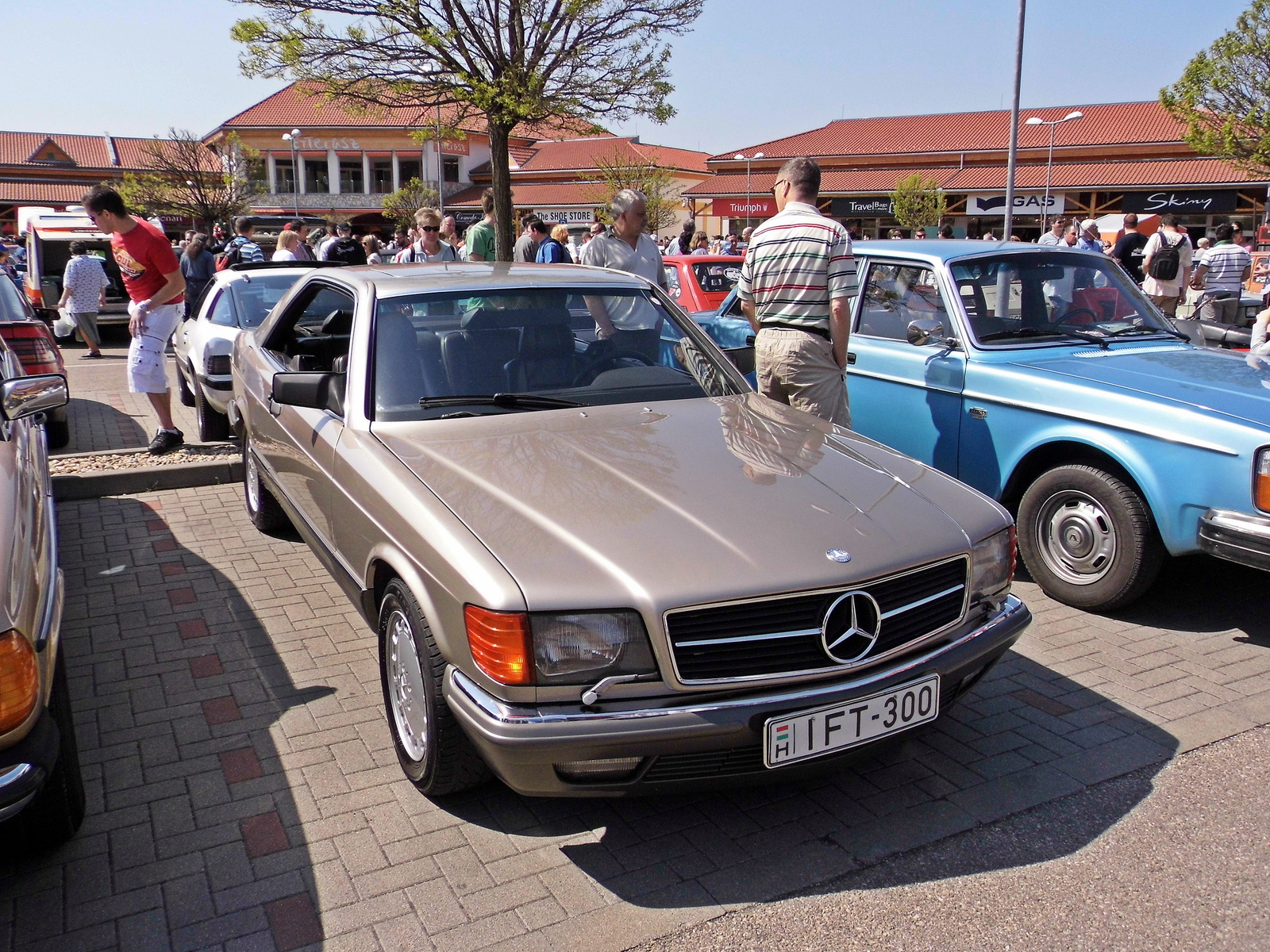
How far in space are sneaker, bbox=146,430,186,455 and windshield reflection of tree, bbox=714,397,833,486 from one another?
510cm

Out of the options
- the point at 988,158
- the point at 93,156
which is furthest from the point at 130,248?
the point at 93,156

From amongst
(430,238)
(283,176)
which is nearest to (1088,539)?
(430,238)

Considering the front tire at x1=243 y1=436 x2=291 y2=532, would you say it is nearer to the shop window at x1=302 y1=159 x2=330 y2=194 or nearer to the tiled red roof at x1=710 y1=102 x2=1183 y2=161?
the tiled red roof at x1=710 y1=102 x2=1183 y2=161

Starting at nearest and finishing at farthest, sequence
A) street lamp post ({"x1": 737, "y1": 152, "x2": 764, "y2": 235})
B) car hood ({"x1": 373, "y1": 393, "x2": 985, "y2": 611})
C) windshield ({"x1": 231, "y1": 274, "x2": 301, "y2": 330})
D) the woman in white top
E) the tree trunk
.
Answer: car hood ({"x1": 373, "y1": 393, "x2": 985, "y2": 611}) < windshield ({"x1": 231, "y1": 274, "x2": 301, "y2": 330}) < the woman in white top < the tree trunk < street lamp post ({"x1": 737, "y1": 152, "x2": 764, "y2": 235})

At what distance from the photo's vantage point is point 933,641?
2998 millimetres

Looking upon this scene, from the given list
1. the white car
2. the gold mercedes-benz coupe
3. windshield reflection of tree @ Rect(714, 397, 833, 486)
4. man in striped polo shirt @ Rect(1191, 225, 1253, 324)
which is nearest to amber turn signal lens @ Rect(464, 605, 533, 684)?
the gold mercedes-benz coupe

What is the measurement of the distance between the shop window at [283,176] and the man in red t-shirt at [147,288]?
210ft

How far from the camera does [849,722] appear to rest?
2734 mm

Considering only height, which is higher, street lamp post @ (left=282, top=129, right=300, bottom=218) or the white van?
street lamp post @ (left=282, top=129, right=300, bottom=218)

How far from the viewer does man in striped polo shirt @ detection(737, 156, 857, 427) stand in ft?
16.1

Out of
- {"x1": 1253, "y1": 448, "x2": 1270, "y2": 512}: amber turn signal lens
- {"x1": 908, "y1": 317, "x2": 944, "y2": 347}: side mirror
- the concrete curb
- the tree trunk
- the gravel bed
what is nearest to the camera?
{"x1": 1253, "y1": 448, "x2": 1270, "y2": 512}: amber turn signal lens

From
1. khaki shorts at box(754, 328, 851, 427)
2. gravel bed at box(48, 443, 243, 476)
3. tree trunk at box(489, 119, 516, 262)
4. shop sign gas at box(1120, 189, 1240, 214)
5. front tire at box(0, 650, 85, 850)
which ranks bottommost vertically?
front tire at box(0, 650, 85, 850)

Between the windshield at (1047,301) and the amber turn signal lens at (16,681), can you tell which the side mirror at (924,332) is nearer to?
the windshield at (1047,301)

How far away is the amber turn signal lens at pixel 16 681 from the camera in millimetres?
2422
